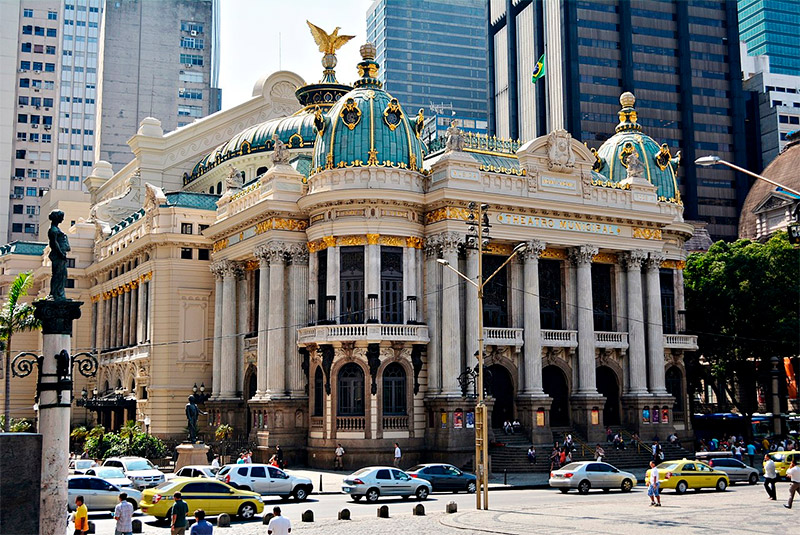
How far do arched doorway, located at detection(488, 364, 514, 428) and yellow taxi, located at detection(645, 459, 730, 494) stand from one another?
15.6 m

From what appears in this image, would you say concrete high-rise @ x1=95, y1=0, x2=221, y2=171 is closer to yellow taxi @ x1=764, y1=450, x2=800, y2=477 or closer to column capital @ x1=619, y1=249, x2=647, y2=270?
column capital @ x1=619, y1=249, x2=647, y2=270

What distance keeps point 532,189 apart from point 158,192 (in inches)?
1111

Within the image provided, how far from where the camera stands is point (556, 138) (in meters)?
60.5

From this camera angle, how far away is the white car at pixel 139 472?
42.2 metres

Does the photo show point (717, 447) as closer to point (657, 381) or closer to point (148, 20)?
point (657, 381)

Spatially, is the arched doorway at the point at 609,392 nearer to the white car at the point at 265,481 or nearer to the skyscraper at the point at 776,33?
the white car at the point at 265,481

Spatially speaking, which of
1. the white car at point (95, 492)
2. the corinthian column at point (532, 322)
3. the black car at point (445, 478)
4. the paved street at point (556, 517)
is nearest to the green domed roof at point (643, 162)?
the corinthian column at point (532, 322)

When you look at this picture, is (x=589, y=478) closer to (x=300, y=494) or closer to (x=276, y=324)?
(x=300, y=494)

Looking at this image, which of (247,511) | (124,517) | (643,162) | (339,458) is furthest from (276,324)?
(124,517)

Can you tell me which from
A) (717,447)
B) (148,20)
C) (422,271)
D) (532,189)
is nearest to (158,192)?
(422,271)

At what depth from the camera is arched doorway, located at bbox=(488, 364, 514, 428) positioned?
58.2 m

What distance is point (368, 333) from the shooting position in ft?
175

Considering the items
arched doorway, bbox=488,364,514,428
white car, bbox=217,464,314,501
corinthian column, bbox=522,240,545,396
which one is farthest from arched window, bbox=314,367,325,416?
white car, bbox=217,464,314,501

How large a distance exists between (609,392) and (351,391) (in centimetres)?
1888
